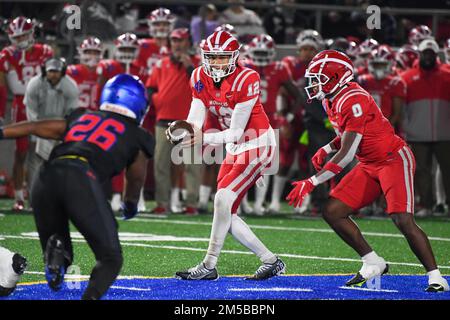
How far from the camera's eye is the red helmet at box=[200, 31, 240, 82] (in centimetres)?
775

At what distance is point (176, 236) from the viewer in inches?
405

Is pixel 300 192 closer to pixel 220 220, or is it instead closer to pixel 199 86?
pixel 220 220

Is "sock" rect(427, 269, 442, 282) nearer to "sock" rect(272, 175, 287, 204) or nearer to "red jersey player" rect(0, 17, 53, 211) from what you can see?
"sock" rect(272, 175, 287, 204)

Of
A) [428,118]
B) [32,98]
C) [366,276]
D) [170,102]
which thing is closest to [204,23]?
[170,102]

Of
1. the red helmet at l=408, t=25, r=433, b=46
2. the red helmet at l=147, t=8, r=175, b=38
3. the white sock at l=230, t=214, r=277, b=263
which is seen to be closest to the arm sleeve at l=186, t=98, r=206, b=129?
the white sock at l=230, t=214, r=277, b=263

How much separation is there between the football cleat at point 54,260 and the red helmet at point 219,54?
2.42 m

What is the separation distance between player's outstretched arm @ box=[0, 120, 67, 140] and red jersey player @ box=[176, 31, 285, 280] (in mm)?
1545

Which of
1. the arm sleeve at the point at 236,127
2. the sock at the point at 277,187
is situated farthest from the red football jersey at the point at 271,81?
the arm sleeve at the point at 236,127

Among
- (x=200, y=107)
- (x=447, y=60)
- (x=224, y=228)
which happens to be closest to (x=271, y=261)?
(x=224, y=228)

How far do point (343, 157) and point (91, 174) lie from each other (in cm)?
193

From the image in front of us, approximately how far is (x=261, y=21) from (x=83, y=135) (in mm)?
9548

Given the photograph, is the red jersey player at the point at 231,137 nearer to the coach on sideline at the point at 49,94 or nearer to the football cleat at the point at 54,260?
the football cleat at the point at 54,260

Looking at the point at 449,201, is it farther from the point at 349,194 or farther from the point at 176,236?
the point at 349,194

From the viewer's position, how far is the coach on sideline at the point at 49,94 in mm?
11938
